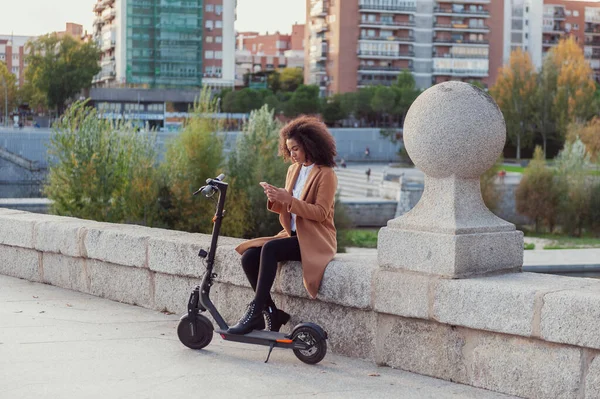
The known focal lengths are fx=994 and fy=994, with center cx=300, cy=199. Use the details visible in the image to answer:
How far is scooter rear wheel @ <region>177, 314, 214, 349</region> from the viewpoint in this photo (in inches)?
252

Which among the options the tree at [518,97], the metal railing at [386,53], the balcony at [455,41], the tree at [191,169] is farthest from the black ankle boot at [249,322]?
the balcony at [455,41]

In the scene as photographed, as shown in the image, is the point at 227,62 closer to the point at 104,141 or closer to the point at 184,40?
the point at 184,40

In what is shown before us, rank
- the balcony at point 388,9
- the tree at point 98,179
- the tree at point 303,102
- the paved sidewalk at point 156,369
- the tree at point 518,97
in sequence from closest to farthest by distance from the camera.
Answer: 1. the paved sidewalk at point 156,369
2. the tree at point 98,179
3. the tree at point 518,97
4. the tree at point 303,102
5. the balcony at point 388,9

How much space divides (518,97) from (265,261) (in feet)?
263

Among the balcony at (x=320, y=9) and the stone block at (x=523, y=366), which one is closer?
the stone block at (x=523, y=366)

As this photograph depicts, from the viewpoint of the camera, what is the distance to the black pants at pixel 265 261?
619 cm

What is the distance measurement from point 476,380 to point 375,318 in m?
0.82

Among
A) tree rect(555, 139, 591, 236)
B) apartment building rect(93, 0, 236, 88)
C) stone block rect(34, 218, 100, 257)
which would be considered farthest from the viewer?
apartment building rect(93, 0, 236, 88)

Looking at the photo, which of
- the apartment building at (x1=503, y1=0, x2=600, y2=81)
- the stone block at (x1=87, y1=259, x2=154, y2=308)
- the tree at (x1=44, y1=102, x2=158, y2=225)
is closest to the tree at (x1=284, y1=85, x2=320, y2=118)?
the apartment building at (x1=503, y1=0, x2=600, y2=81)

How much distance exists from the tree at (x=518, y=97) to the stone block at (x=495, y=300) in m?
76.9

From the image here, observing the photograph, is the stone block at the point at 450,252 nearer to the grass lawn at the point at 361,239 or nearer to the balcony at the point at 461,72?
the grass lawn at the point at 361,239

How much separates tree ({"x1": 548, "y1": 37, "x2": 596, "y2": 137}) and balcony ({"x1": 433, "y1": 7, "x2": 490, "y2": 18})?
114ft

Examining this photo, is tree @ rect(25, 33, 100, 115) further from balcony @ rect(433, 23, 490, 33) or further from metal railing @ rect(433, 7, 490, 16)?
balcony @ rect(433, 23, 490, 33)

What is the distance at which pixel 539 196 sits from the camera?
155 feet
